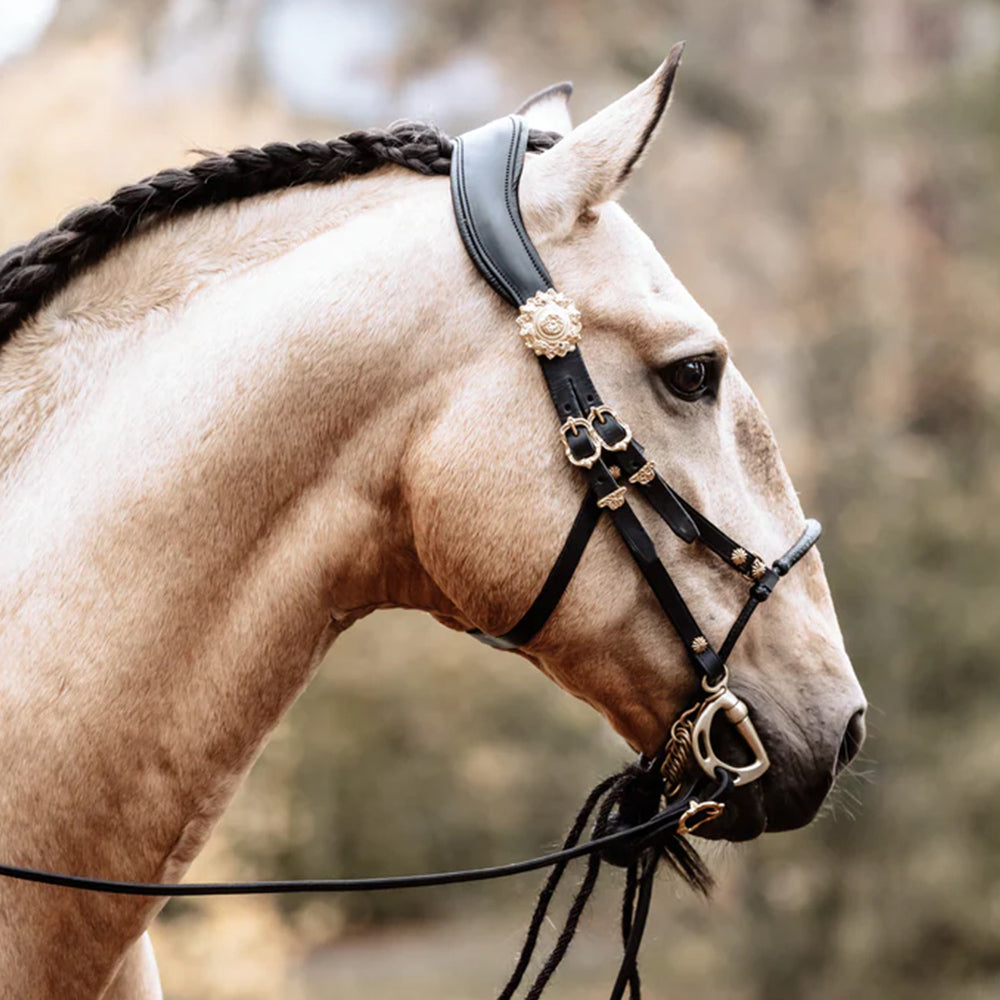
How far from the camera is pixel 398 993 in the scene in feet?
48.8

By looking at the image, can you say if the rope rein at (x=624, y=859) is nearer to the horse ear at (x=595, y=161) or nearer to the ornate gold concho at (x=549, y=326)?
the ornate gold concho at (x=549, y=326)

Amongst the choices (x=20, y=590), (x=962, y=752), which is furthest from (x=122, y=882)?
(x=962, y=752)

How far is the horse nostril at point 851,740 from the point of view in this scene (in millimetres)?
2447

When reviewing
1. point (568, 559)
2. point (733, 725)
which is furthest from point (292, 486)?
point (733, 725)

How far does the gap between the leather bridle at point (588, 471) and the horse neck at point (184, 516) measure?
0.11 meters

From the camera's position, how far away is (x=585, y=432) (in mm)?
2252

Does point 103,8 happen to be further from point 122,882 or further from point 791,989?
point 791,989

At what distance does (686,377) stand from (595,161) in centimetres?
42

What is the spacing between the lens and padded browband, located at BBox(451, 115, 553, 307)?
90.3 inches

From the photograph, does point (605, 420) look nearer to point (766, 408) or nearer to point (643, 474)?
point (643, 474)

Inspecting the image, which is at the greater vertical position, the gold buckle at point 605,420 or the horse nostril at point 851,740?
the gold buckle at point 605,420

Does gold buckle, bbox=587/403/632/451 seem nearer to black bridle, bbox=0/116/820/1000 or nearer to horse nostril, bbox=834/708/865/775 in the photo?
black bridle, bbox=0/116/820/1000

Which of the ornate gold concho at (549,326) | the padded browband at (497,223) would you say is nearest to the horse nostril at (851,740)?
the ornate gold concho at (549,326)

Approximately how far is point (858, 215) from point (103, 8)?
7475 millimetres
